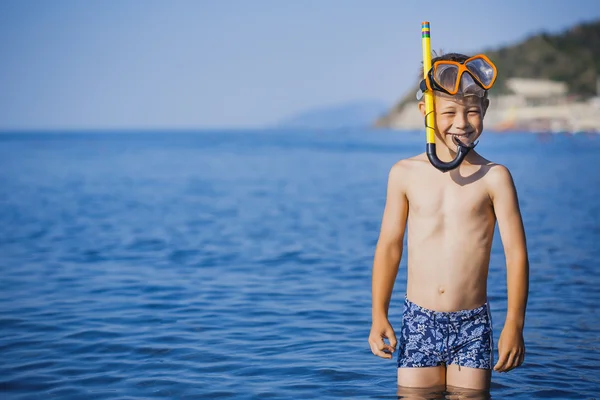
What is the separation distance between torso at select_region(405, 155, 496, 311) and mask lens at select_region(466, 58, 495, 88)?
0.37 m

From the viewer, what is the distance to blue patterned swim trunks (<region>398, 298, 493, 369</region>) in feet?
13.1

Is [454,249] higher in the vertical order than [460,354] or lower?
higher

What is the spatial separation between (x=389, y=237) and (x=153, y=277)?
5.85 metres

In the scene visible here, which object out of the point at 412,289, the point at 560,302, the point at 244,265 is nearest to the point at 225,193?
the point at 244,265

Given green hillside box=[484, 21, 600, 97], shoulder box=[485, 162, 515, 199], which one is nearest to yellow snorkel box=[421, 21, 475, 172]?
shoulder box=[485, 162, 515, 199]

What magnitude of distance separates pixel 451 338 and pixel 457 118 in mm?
1058

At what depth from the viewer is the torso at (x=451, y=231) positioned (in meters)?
3.92

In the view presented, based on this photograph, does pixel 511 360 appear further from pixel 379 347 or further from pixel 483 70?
pixel 483 70

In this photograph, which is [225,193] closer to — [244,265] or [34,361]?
[244,265]

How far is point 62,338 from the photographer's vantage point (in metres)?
6.64

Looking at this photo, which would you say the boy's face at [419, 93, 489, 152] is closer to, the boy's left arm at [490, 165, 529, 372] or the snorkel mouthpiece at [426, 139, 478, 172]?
the snorkel mouthpiece at [426, 139, 478, 172]

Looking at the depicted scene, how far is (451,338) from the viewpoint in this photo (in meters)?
4.00

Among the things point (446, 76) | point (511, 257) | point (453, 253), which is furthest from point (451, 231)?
point (446, 76)

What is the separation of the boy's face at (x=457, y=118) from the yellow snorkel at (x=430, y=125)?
0.13ft
